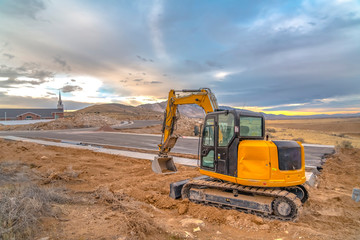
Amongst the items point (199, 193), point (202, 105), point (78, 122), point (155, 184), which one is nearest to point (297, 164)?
point (199, 193)

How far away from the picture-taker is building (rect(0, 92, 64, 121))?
3292 inches

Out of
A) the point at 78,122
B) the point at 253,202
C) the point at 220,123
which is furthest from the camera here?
the point at 78,122

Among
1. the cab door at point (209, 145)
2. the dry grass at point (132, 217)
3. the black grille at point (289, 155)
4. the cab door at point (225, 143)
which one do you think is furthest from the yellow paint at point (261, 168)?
the dry grass at point (132, 217)

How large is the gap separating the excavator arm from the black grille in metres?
2.60

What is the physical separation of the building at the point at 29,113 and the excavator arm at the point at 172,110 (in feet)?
285

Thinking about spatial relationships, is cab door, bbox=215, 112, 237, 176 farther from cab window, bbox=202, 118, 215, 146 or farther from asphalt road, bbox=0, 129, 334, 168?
asphalt road, bbox=0, 129, 334, 168

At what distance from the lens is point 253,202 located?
6.70 metres

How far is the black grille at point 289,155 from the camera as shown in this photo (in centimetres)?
655

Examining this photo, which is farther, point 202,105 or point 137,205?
point 202,105

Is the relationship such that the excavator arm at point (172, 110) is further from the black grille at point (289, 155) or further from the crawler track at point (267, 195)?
the black grille at point (289, 155)

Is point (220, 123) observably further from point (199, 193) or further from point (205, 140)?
point (199, 193)

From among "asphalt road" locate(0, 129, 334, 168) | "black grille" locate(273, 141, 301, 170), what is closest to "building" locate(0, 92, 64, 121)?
"asphalt road" locate(0, 129, 334, 168)

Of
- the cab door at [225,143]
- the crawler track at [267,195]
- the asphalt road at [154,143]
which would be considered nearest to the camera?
the crawler track at [267,195]

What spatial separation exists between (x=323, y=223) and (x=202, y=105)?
4910mm
